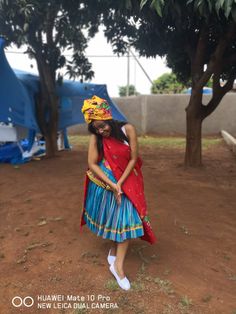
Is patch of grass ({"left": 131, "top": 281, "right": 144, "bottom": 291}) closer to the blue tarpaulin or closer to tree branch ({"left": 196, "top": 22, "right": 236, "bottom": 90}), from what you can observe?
tree branch ({"left": 196, "top": 22, "right": 236, "bottom": 90})

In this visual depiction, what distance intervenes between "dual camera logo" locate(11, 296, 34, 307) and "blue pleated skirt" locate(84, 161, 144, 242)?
2.33ft

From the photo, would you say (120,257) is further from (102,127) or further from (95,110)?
(95,110)

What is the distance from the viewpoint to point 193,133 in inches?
292

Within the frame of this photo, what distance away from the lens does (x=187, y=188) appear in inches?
233

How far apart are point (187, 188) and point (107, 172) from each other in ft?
10.3

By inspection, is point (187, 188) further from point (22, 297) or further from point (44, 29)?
point (44, 29)

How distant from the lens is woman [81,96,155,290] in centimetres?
294

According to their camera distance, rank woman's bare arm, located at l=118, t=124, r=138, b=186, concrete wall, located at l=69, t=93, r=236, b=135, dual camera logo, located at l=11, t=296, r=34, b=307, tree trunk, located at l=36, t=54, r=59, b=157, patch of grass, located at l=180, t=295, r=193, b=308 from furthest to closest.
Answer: concrete wall, located at l=69, t=93, r=236, b=135 < tree trunk, located at l=36, t=54, r=59, b=157 < woman's bare arm, located at l=118, t=124, r=138, b=186 < dual camera logo, located at l=11, t=296, r=34, b=307 < patch of grass, located at l=180, t=295, r=193, b=308

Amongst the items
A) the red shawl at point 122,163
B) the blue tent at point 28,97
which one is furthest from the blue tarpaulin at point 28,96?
the red shawl at point 122,163

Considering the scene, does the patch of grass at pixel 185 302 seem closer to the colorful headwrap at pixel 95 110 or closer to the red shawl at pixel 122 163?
the red shawl at pixel 122 163

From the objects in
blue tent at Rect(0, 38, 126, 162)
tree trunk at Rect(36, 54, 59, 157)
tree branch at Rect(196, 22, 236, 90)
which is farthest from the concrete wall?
tree branch at Rect(196, 22, 236, 90)

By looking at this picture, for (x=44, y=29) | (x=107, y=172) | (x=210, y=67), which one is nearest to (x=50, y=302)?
(x=107, y=172)

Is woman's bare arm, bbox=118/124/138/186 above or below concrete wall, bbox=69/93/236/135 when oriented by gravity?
above

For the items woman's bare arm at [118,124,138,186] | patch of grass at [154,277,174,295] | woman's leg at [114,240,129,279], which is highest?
woman's bare arm at [118,124,138,186]
